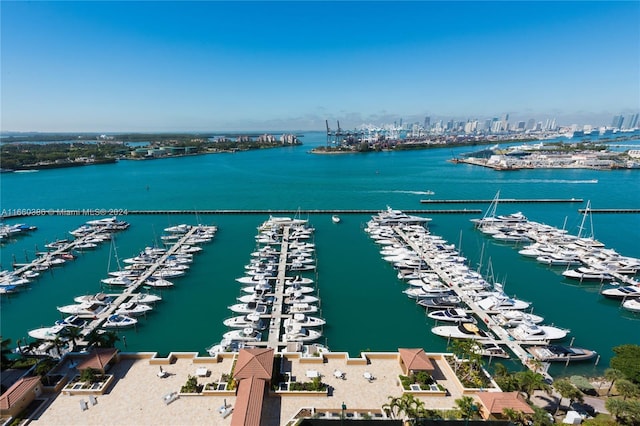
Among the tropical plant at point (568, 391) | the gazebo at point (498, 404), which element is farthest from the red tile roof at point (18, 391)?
the tropical plant at point (568, 391)

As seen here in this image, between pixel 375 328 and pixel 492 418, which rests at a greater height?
pixel 492 418

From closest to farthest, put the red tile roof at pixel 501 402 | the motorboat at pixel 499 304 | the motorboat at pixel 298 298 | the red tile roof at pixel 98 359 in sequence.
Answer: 1. the red tile roof at pixel 501 402
2. the red tile roof at pixel 98 359
3. the motorboat at pixel 499 304
4. the motorboat at pixel 298 298

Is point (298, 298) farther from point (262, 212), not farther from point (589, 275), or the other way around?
point (262, 212)

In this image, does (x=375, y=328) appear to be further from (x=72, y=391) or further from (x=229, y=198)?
(x=229, y=198)

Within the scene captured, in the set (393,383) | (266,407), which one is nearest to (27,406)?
(266,407)

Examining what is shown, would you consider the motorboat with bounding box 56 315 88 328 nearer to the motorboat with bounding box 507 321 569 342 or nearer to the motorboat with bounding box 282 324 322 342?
the motorboat with bounding box 282 324 322 342

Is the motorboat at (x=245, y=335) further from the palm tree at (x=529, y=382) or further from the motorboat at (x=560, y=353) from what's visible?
the motorboat at (x=560, y=353)
